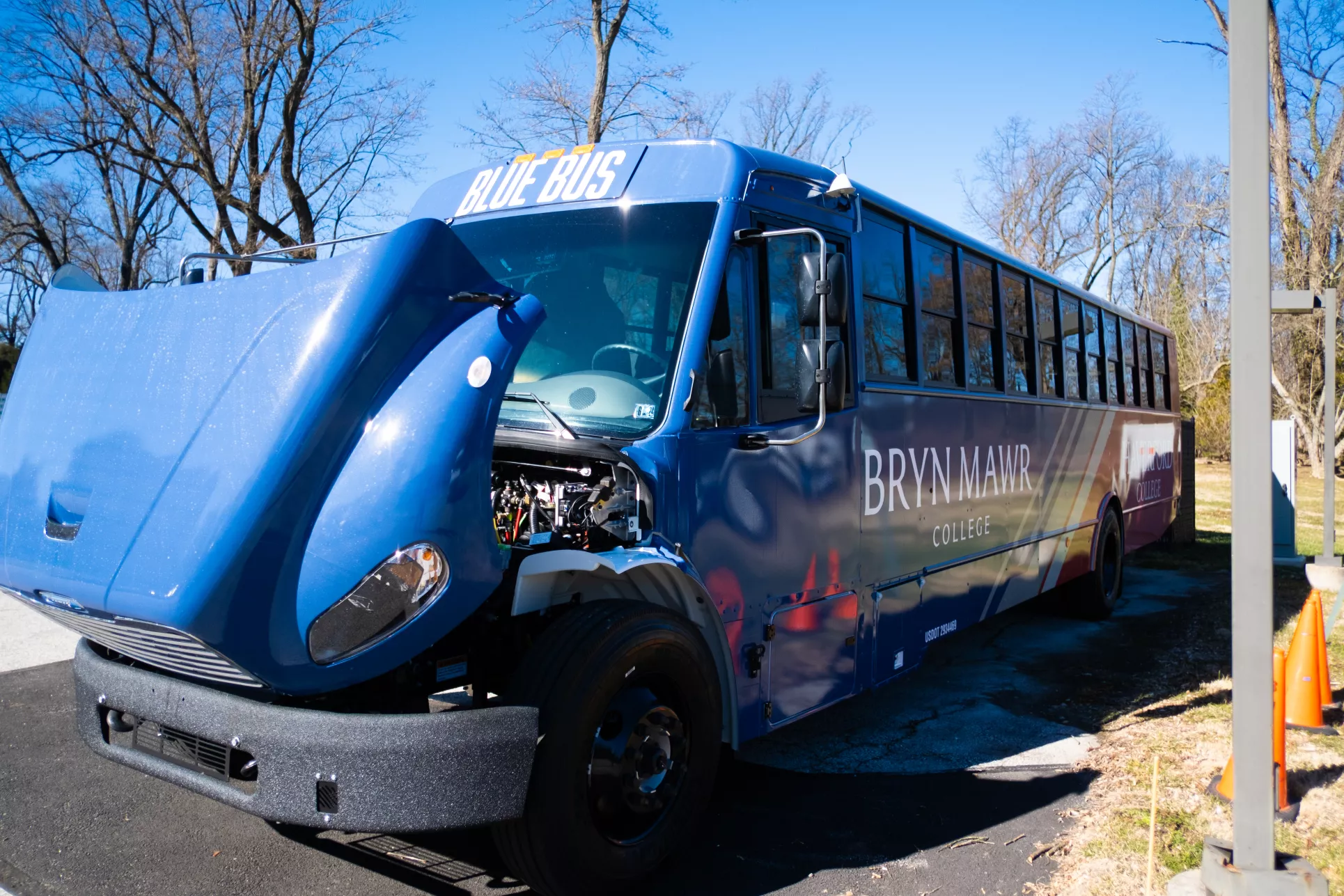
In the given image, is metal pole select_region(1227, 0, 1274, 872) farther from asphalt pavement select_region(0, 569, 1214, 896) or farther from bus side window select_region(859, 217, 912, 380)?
bus side window select_region(859, 217, 912, 380)

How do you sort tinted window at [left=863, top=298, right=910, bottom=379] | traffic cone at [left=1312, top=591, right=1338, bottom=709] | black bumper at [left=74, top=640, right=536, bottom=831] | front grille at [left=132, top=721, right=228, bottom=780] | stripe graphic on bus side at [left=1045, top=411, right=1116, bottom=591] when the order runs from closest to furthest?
1. black bumper at [left=74, top=640, right=536, bottom=831]
2. front grille at [left=132, top=721, right=228, bottom=780]
3. tinted window at [left=863, top=298, right=910, bottom=379]
4. traffic cone at [left=1312, top=591, right=1338, bottom=709]
5. stripe graphic on bus side at [left=1045, top=411, right=1116, bottom=591]

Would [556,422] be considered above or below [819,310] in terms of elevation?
below

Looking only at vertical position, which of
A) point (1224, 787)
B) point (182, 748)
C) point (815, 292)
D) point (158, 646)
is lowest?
point (1224, 787)

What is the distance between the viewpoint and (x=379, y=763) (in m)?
2.77

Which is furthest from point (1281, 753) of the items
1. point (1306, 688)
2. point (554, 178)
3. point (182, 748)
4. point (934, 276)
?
point (182, 748)

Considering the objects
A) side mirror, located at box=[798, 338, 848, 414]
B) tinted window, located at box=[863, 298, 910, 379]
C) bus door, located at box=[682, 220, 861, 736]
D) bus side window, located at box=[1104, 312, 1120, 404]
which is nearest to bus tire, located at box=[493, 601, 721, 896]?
bus door, located at box=[682, 220, 861, 736]

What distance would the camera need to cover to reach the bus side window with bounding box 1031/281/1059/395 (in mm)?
7559

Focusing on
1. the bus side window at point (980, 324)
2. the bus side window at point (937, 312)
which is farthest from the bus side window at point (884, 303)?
the bus side window at point (980, 324)

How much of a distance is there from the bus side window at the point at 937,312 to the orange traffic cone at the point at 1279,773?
7.63ft

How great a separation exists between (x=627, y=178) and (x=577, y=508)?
1547 millimetres

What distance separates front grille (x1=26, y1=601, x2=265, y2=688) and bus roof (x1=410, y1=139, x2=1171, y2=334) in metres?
2.21

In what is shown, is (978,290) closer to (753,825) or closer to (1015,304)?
(1015,304)

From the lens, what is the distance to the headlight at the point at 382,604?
2.68 m

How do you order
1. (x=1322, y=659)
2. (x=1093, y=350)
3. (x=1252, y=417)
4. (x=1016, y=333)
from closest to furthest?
(x=1252, y=417), (x=1322, y=659), (x=1016, y=333), (x=1093, y=350)
